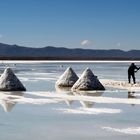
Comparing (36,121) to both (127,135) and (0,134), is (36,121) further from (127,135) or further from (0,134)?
(127,135)

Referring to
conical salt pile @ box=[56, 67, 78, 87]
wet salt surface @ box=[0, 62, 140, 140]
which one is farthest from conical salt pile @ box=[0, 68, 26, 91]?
conical salt pile @ box=[56, 67, 78, 87]

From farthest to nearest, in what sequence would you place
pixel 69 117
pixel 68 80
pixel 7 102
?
pixel 68 80, pixel 7 102, pixel 69 117

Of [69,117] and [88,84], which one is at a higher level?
[88,84]

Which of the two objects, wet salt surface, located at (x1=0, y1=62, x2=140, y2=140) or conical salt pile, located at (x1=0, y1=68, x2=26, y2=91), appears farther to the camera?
conical salt pile, located at (x1=0, y1=68, x2=26, y2=91)

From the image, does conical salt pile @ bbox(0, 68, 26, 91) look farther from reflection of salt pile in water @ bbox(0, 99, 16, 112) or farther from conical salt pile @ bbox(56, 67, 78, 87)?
reflection of salt pile in water @ bbox(0, 99, 16, 112)

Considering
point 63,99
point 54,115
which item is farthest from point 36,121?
point 63,99

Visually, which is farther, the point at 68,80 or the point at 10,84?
the point at 68,80

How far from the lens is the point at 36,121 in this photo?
12.0 meters

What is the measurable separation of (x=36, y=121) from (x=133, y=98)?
648 centimetres

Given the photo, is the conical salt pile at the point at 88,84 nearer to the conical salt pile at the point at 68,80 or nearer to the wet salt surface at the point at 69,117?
the conical salt pile at the point at 68,80

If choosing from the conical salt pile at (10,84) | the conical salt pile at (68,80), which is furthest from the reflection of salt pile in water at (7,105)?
the conical salt pile at (68,80)

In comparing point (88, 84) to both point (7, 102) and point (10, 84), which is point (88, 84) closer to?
point (10, 84)

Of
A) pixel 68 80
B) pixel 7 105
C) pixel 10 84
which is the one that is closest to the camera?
pixel 7 105

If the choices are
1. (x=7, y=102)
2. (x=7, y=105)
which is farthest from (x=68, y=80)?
(x=7, y=105)
